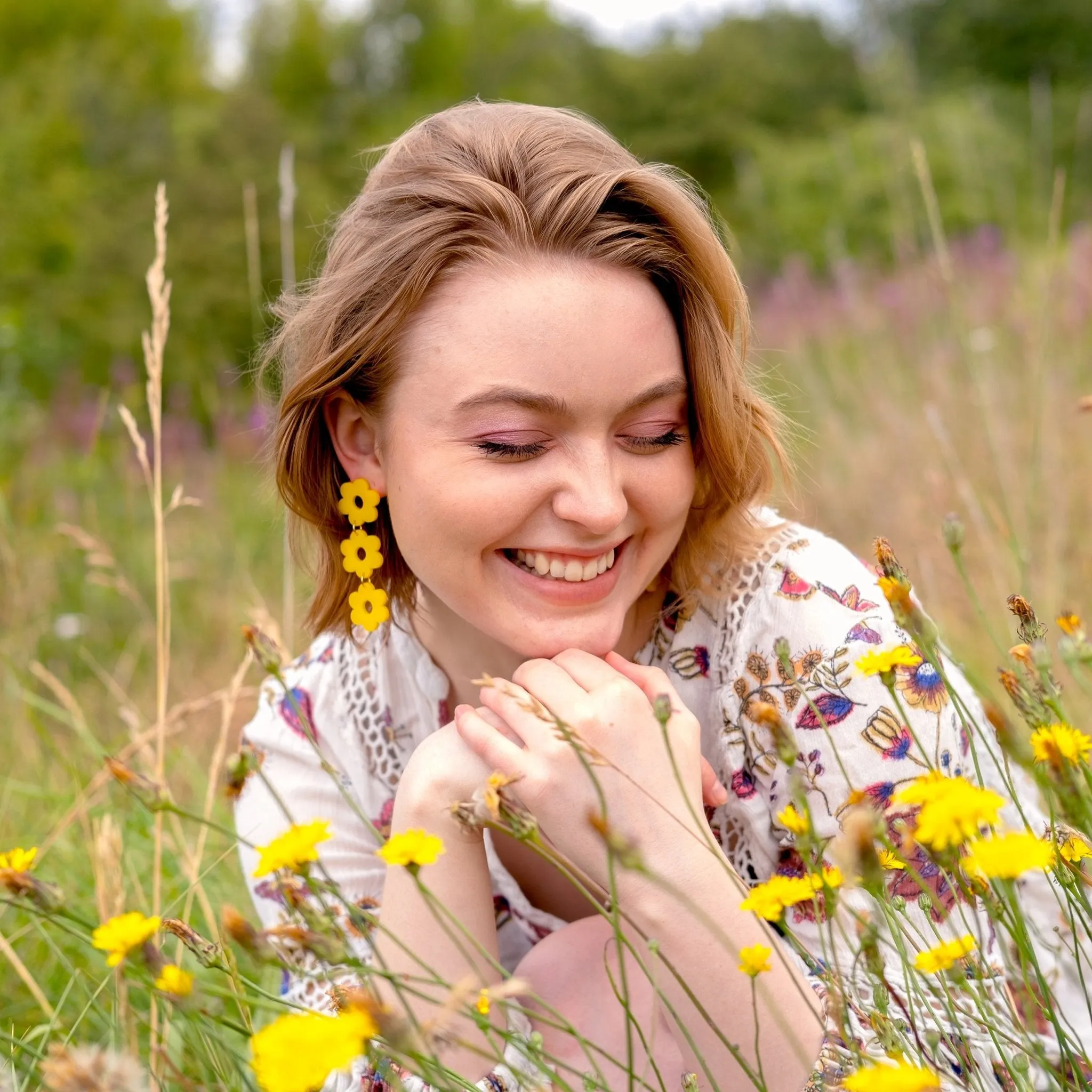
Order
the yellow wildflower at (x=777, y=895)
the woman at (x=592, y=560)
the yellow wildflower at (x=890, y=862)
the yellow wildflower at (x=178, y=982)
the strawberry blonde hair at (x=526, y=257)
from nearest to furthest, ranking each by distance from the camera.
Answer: the yellow wildflower at (x=178, y=982) < the yellow wildflower at (x=777, y=895) < the yellow wildflower at (x=890, y=862) < the woman at (x=592, y=560) < the strawberry blonde hair at (x=526, y=257)

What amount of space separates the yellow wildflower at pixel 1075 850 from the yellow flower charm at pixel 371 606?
98 centimetres

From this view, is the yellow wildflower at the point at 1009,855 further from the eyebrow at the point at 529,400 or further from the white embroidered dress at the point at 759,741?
the eyebrow at the point at 529,400

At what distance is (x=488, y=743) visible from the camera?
A: 144 centimetres

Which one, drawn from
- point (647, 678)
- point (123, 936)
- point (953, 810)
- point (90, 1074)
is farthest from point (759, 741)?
point (90, 1074)

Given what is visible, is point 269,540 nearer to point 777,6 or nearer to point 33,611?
point 33,611

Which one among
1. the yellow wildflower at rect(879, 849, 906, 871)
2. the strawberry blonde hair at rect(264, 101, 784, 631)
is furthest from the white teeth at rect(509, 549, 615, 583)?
the yellow wildflower at rect(879, 849, 906, 871)

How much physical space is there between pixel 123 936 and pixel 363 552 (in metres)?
1.05

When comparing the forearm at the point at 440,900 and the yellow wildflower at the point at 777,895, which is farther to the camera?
the forearm at the point at 440,900

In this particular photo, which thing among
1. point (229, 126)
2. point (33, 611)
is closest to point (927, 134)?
point (229, 126)

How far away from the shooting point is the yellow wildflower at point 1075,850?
3.20 feet

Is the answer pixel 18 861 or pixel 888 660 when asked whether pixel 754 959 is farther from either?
pixel 18 861

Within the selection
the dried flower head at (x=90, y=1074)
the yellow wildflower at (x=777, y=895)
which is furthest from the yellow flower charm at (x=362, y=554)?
the dried flower head at (x=90, y=1074)

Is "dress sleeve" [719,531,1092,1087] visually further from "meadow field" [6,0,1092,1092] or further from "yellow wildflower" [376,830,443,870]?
"yellow wildflower" [376,830,443,870]

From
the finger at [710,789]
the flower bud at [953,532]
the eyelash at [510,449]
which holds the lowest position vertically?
the finger at [710,789]
